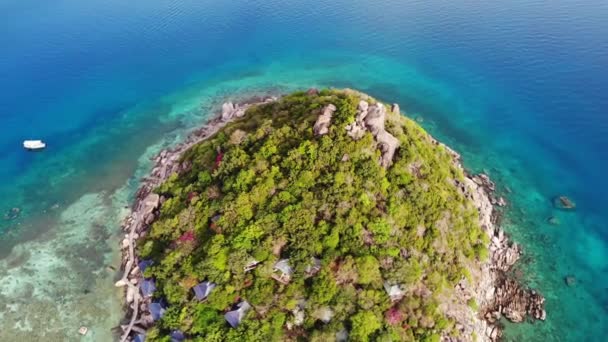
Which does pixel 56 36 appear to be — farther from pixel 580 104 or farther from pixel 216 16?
pixel 580 104

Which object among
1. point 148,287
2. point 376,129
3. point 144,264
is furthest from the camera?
point 144,264

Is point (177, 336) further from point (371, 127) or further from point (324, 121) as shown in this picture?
point (371, 127)

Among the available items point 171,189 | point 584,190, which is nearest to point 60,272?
point 171,189

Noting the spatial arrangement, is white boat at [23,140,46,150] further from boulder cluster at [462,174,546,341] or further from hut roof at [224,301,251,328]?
boulder cluster at [462,174,546,341]

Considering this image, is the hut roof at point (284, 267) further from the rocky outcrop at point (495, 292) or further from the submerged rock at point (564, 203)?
the submerged rock at point (564, 203)

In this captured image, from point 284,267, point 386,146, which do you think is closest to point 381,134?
point 386,146

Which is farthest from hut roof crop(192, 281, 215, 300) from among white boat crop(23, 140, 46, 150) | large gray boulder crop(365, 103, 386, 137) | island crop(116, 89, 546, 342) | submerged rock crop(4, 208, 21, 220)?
white boat crop(23, 140, 46, 150)
